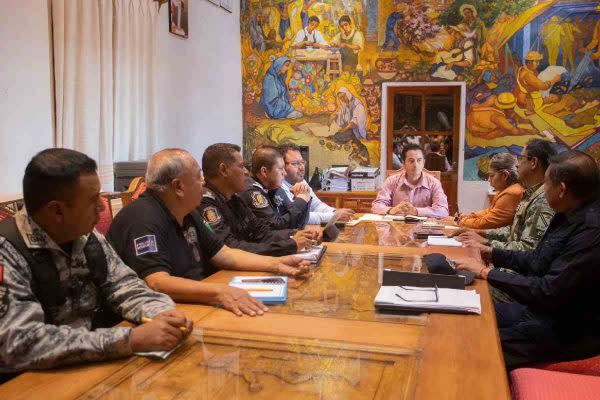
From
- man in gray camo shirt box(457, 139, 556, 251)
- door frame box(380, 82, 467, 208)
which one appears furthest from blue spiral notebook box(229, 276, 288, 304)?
door frame box(380, 82, 467, 208)

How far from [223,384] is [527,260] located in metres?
2.13

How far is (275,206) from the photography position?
409 cm

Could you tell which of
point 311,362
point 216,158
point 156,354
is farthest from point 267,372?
point 216,158

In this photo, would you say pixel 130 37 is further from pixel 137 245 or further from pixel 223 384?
pixel 223 384

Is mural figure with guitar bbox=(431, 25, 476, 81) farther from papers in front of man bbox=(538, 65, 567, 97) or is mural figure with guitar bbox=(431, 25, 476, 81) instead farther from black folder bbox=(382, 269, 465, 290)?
black folder bbox=(382, 269, 465, 290)

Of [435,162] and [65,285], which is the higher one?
[435,162]

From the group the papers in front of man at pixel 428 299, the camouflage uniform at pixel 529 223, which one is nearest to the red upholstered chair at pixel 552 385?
the papers in front of man at pixel 428 299

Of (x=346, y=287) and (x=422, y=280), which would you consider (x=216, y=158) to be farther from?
(x=422, y=280)

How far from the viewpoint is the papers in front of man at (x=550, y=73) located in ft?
21.8

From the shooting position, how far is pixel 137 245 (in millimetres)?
2141

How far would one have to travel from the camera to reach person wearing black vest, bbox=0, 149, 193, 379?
1.42 metres

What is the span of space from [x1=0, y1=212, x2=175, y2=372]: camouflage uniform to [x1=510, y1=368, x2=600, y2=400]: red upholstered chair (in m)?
1.26

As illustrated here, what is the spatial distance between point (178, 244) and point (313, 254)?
0.72 meters

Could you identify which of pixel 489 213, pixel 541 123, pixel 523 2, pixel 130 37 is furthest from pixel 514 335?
pixel 523 2
